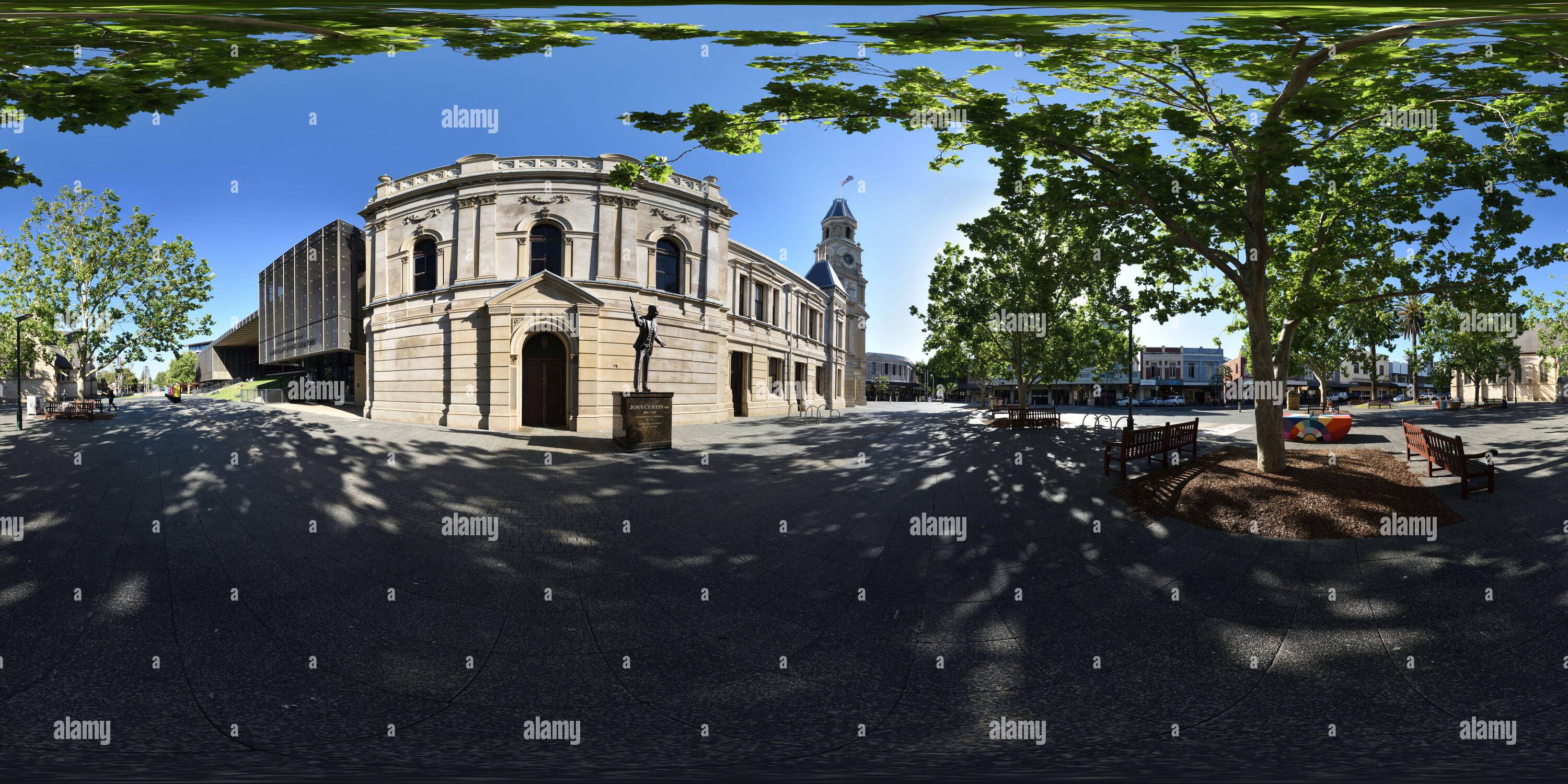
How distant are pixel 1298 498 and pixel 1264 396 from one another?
2627mm

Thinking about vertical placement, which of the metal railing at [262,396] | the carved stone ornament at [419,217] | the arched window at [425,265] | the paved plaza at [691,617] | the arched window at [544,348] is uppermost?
the carved stone ornament at [419,217]

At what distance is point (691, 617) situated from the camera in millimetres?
3420

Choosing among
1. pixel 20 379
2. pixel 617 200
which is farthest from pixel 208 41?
pixel 20 379

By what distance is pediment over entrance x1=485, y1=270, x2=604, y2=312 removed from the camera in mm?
6168

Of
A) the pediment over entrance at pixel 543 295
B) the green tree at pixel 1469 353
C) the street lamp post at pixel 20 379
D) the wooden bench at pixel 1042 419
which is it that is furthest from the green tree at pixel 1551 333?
the street lamp post at pixel 20 379

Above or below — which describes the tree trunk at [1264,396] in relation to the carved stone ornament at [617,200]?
below

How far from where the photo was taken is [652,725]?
259 centimetres

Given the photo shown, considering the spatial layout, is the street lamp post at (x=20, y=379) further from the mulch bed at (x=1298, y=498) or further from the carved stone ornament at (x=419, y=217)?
the mulch bed at (x=1298, y=498)

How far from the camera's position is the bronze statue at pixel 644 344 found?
20.1ft

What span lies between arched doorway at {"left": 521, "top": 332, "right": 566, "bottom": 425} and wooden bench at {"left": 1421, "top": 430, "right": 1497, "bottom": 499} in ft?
31.7

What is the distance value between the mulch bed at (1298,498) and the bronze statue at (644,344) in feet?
18.1

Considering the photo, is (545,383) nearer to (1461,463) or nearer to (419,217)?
(419,217)

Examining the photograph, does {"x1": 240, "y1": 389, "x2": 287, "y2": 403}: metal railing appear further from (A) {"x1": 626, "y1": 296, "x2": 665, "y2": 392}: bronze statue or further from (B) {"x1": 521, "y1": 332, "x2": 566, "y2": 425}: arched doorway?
(A) {"x1": 626, "y1": 296, "x2": 665, "y2": 392}: bronze statue

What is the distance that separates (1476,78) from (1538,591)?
16.0 ft
